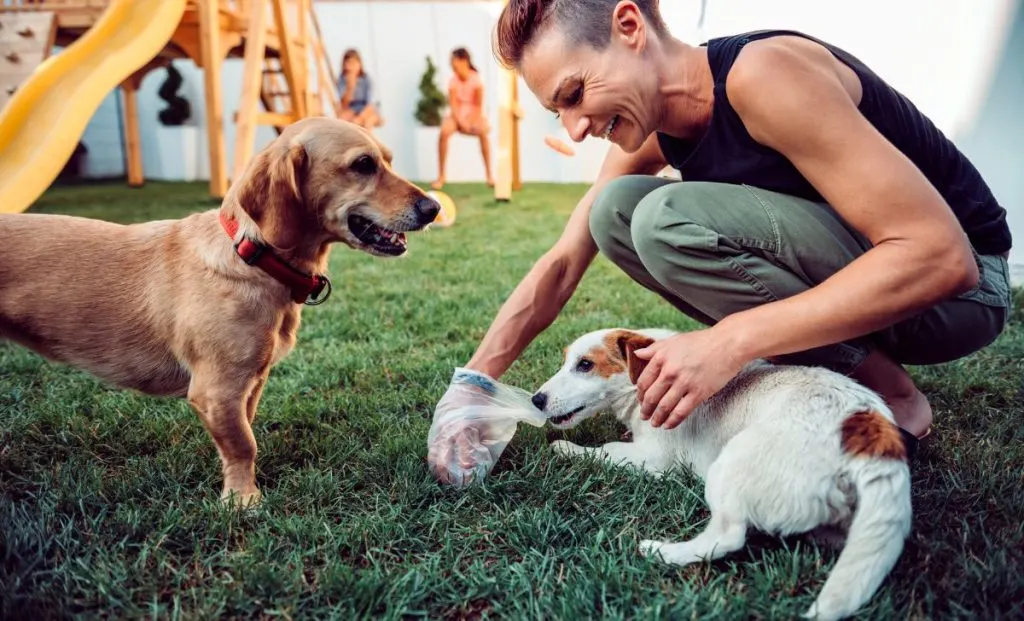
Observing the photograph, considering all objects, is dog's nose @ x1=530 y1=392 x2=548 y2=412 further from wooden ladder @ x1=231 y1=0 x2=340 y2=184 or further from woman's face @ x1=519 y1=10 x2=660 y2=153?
wooden ladder @ x1=231 y1=0 x2=340 y2=184

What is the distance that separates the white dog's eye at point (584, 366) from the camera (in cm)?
205

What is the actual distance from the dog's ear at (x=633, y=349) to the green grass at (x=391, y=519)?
27cm

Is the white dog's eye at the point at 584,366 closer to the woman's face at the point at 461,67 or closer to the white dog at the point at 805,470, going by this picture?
the white dog at the point at 805,470

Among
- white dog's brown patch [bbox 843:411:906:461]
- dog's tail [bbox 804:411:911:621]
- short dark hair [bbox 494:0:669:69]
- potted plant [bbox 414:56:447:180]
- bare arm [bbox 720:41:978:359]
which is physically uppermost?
short dark hair [bbox 494:0:669:69]

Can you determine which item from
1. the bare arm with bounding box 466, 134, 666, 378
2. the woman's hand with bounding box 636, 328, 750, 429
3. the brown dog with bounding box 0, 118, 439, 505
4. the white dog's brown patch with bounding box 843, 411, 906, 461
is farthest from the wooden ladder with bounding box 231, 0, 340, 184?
the white dog's brown patch with bounding box 843, 411, 906, 461

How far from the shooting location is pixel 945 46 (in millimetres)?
4219

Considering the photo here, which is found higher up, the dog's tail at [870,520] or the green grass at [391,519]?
the dog's tail at [870,520]

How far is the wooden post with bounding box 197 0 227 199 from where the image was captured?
6.44 meters

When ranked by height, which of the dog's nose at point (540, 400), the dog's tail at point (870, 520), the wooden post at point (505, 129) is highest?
the dog's tail at point (870, 520)

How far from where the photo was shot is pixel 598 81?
156 centimetres

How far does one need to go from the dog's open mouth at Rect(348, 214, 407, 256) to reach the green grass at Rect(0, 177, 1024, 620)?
1.72 ft

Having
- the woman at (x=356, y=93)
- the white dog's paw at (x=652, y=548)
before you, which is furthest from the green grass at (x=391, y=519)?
the woman at (x=356, y=93)

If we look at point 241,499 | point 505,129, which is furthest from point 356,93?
point 241,499

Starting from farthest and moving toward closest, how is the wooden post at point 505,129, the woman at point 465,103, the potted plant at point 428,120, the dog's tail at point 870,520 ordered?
the potted plant at point 428,120, the woman at point 465,103, the wooden post at point 505,129, the dog's tail at point 870,520
